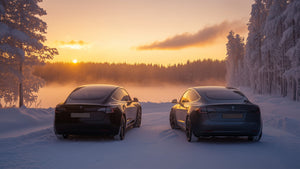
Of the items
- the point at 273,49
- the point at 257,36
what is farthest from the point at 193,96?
the point at 257,36

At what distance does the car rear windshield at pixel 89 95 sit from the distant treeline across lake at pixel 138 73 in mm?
149532

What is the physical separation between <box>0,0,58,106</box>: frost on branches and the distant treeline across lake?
136 meters

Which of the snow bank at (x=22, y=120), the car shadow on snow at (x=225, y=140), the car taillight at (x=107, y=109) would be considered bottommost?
the snow bank at (x=22, y=120)

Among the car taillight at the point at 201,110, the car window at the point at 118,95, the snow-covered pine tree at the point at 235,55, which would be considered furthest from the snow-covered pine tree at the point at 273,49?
the snow-covered pine tree at the point at 235,55

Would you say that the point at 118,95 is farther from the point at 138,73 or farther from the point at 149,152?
the point at 138,73

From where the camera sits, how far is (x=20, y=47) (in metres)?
19.2

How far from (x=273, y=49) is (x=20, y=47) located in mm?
34644

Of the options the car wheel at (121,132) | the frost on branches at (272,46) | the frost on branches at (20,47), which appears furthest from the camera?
the frost on branches at (272,46)

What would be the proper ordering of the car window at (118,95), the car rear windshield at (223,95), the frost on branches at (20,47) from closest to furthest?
1. the car rear windshield at (223,95)
2. the car window at (118,95)
3. the frost on branches at (20,47)

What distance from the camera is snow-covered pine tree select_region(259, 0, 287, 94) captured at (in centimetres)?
3653

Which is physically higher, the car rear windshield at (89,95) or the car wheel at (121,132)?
the car rear windshield at (89,95)

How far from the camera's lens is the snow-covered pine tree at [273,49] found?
120 ft

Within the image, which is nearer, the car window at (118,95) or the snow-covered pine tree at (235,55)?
the car window at (118,95)

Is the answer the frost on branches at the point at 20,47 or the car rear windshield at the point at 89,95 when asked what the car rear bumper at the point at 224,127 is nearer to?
the car rear windshield at the point at 89,95
